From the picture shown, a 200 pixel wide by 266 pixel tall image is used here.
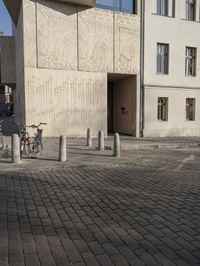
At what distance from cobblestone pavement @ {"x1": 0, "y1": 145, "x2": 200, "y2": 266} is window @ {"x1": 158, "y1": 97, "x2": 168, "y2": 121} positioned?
1034 centimetres

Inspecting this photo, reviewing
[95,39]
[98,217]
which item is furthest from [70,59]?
[98,217]

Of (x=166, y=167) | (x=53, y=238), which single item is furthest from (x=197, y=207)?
(x=166, y=167)

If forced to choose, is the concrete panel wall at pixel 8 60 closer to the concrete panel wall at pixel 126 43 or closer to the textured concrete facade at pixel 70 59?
the textured concrete facade at pixel 70 59

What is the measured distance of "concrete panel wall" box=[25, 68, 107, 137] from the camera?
563 inches

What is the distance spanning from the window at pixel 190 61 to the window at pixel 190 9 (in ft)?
6.53

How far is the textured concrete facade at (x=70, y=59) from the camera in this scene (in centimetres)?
1410

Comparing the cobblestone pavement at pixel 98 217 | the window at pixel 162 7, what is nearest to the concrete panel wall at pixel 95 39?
the window at pixel 162 7

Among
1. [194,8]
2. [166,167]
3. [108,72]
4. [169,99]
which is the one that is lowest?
[166,167]

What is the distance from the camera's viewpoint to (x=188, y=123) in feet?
61.8

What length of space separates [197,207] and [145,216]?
3.68ft

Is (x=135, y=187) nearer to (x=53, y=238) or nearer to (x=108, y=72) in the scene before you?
(x=53, y=238)

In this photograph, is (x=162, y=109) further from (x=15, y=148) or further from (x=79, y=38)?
(x=15, y=148)

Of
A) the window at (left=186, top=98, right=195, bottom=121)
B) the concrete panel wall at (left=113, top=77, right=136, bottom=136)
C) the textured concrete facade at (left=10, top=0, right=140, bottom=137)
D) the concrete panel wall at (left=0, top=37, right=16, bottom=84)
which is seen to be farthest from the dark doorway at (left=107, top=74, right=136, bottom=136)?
the concrete panel wall at (left=0, top=37, right=16, bottom=84)

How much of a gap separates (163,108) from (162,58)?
10.4ft
